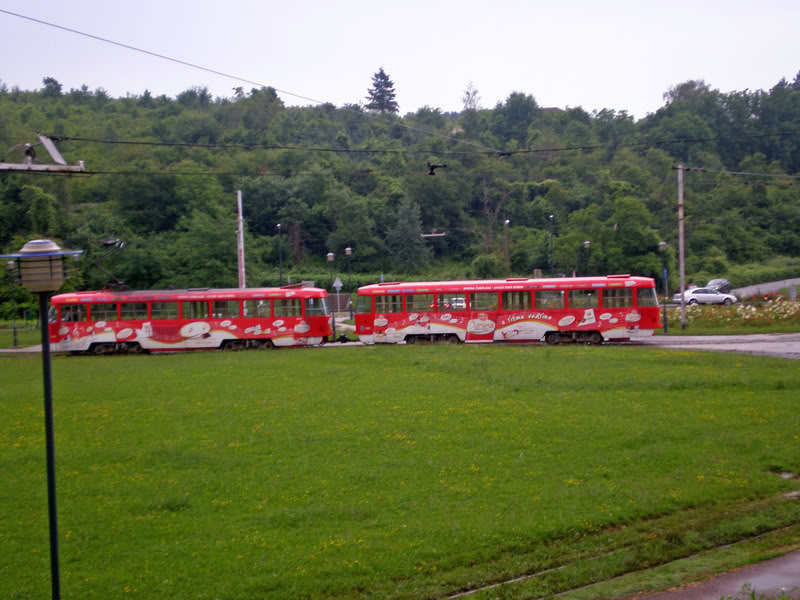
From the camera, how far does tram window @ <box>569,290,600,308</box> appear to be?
1414 inches

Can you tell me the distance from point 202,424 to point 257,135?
8329cm

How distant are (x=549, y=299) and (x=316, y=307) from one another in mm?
11494

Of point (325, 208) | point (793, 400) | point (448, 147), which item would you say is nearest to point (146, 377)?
point (793, 400)

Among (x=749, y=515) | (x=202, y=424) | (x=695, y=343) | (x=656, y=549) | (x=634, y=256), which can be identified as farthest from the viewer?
(x=634, y=256)

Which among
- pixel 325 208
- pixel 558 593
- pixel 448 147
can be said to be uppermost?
pixel 448 147

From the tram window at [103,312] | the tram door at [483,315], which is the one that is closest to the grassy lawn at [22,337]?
the tram window at [103,312]

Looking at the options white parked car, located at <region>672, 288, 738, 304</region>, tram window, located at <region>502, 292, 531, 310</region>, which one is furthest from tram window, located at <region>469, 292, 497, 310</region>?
white parked car, located at <region>672, 288, 738, 304</region>

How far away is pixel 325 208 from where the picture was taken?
7394 centimetres

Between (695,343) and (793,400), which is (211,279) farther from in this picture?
(793,400)

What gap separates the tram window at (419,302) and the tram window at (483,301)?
1979mm

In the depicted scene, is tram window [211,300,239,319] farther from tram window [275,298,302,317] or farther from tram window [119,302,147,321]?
tram window [119,302,147,321]

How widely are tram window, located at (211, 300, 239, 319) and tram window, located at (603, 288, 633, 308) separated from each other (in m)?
17.6

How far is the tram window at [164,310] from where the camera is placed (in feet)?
131

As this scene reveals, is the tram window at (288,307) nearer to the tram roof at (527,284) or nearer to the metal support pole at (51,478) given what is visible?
the tram roof at (527,284)
